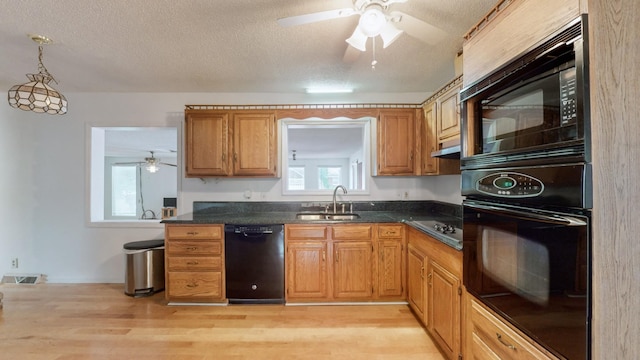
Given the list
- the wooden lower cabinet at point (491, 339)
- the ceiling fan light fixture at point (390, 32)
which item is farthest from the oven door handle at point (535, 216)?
the ceiling fan light fixture at point (390, 32)

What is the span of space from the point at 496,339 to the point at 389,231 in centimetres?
149

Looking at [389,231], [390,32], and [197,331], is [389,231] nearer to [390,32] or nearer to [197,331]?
[390,32]

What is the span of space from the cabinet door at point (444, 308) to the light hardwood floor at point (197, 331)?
208mm

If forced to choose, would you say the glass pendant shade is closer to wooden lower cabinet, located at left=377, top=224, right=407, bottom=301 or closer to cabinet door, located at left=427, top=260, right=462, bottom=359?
wooden lower cabinet, located at left=377, top=224, right=407, bottom=301

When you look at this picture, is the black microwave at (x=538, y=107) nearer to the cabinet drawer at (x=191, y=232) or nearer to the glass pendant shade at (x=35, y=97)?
the cabinet drawer at (x=191, y=232)

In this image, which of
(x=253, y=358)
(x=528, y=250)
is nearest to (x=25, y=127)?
(x=253, y=358)

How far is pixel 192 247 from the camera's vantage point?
2682mm

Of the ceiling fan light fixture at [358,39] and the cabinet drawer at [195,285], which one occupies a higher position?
the ceiling fan light fixture at [358,39]

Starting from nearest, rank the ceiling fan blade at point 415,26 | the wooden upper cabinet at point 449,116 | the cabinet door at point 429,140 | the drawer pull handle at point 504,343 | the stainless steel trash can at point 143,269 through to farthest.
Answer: the drawer pull handle at point 504,343 → the ceiling fan blade at point 415,26 → the wooden upper cabinet at point 449,116 → the cabinet door at point 429,140 → the stainless steel trash can at point 143,269

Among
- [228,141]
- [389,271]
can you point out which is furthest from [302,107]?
[389,271]

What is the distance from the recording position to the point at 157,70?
2.68m

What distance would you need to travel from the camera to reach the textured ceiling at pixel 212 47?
69.0 inches

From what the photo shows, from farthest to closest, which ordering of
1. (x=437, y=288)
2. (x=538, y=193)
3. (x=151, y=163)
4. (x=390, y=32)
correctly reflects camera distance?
(x=151, y=163) < (x=437, y=288) < (x=390, y=32) < (x=538, y=193)

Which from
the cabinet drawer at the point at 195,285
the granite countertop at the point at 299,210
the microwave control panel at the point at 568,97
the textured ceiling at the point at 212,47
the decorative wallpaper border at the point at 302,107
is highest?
the textured ceiling at the point at 212,47
